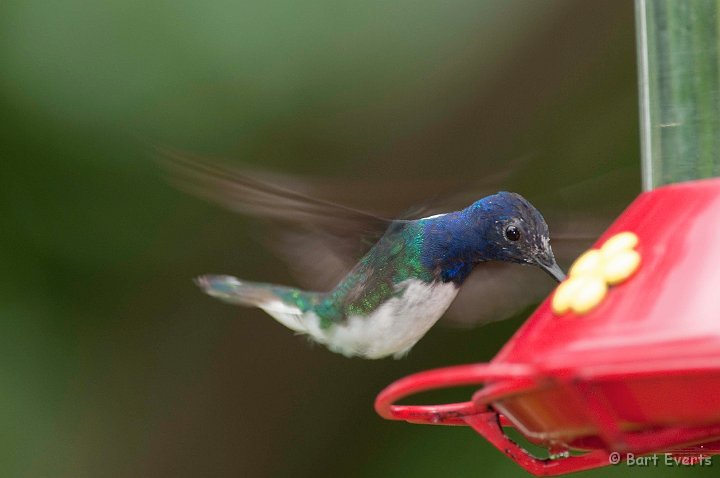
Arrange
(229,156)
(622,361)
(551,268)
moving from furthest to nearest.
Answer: (229,156) < (551,268) < (622,361)

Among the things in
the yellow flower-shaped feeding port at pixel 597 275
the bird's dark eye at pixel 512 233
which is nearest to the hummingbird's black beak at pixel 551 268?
the bird's dark eye at pixel 512 233

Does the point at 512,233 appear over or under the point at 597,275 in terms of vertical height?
under

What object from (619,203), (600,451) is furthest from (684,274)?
(619,203)

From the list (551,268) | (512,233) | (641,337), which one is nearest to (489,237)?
(512,233)

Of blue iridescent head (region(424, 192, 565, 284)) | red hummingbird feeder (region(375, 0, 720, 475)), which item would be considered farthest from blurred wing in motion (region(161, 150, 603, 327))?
red hummingbird feeder (region(375, 0, 720, 475))

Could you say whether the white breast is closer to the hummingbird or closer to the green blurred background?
the hummingbird

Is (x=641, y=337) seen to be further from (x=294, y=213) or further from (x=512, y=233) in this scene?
(x=294, y=213)

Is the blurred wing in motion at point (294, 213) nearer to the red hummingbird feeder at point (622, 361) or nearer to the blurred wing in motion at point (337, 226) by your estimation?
the blurred wing in motion at point (337, 226)
